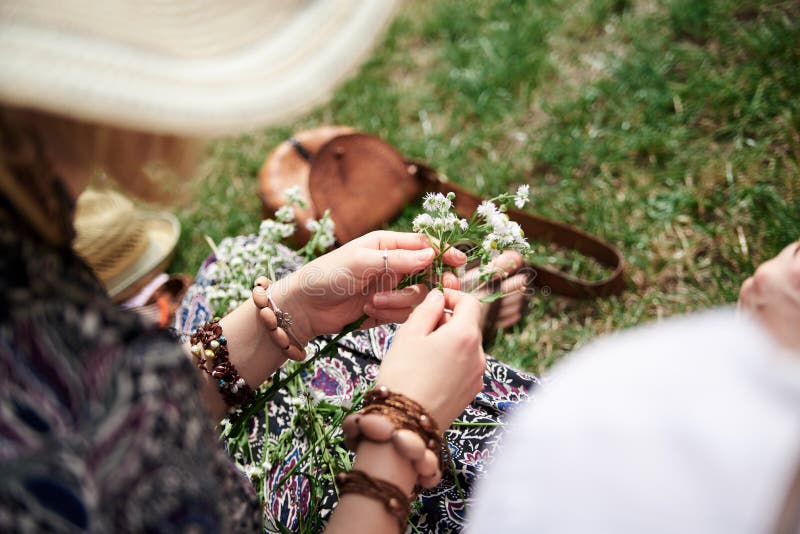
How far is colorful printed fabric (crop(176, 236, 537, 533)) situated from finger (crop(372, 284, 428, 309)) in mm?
337

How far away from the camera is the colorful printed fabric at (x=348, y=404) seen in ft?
4.35

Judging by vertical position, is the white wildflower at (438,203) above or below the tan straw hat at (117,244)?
above

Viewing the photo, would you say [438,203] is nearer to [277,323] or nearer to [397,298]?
[397,298]

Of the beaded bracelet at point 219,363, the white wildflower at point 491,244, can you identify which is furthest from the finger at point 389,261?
the beaded bracelet at point 219,363

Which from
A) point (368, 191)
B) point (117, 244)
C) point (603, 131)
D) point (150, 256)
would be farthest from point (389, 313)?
point (603, 131)

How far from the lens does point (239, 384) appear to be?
4.37ft

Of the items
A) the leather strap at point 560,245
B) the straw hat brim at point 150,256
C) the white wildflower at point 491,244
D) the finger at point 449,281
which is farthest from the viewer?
the straw hat brim at point 150,256

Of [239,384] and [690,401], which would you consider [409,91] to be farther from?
[690,401]

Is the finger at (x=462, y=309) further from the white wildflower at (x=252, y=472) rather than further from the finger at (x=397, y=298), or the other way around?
the white wildflower at (x=252, y=472)

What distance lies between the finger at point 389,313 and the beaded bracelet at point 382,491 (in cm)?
34

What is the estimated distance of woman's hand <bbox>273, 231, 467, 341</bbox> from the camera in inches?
46.9

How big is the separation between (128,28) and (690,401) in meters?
0.81

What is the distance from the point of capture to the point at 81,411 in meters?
0.76

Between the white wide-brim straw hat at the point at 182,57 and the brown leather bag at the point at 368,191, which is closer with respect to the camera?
the white wide-brim straw hat at the point at 182,57
